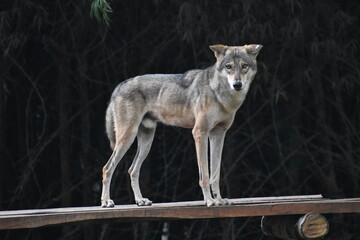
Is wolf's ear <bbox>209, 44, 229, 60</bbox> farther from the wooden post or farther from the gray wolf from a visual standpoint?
the wooden post

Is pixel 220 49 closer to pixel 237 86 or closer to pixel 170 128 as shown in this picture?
pixel 237 86

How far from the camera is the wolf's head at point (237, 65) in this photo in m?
4.48

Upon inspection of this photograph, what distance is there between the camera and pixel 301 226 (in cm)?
445

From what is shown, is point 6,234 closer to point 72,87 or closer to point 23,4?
point 72,87

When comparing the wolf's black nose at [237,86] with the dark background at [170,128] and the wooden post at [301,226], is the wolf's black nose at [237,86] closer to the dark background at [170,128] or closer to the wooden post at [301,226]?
the wooden post at [301,226]

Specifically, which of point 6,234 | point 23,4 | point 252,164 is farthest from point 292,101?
point 6,234

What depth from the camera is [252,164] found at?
7281 mm

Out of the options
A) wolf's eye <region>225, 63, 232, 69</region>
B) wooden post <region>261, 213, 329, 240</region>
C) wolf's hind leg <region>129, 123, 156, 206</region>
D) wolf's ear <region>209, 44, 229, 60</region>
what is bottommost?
wooden post <region>261, 213, 329, 240</region>

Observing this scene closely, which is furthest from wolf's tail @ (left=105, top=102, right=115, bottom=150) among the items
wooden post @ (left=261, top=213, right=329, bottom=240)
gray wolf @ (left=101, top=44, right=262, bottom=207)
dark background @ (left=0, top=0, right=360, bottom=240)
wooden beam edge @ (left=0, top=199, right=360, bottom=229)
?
dark background @ (left=0, top=0, right=360, bottom=240)

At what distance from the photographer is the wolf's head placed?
448 centimetres

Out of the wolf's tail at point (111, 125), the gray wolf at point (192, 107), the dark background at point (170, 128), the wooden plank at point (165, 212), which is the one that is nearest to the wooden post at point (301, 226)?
the wooden plank at point (165, 212)

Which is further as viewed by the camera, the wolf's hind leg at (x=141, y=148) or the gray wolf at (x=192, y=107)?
the wolf's hind leg at (x=141, y=148)

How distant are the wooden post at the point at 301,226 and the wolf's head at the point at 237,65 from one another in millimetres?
965

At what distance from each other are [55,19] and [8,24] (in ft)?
1.82
